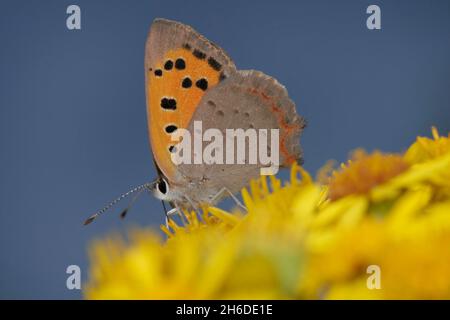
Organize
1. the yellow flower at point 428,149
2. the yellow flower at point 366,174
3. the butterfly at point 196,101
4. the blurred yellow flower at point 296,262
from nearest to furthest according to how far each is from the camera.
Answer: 1. the blurred yellow flower at point 296,262
2. the yellow flower at point 366,174
3. the yellow flower at point 428,149
4. the butterfly at point 196,101

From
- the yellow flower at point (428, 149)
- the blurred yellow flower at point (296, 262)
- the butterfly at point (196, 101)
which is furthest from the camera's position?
the butterfly at point (196, 101)

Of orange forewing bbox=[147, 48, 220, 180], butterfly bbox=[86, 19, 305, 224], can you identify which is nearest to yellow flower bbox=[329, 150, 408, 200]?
butterfly bbox=[86, 19, 305, 224]

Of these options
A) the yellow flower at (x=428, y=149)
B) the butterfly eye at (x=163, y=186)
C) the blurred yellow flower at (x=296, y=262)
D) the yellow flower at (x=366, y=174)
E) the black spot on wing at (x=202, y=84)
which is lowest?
the blurred yellow flower at (x=296, y=262)

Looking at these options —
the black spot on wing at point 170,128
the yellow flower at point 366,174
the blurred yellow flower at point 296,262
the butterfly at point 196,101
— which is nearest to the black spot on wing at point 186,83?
the butterfly at point 196,101

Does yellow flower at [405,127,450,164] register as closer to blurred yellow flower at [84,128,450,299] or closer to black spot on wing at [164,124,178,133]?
blurred yellow flower at [84,128,450,299]

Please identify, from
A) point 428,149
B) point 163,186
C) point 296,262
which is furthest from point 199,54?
point 296,262

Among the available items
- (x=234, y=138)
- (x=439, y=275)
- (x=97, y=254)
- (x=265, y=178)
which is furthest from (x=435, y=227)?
(x=234, y=138)

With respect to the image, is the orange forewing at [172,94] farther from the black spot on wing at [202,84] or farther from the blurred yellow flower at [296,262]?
the blurred yellow flower at [296,262]

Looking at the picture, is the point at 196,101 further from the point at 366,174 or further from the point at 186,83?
the point at 366,174
